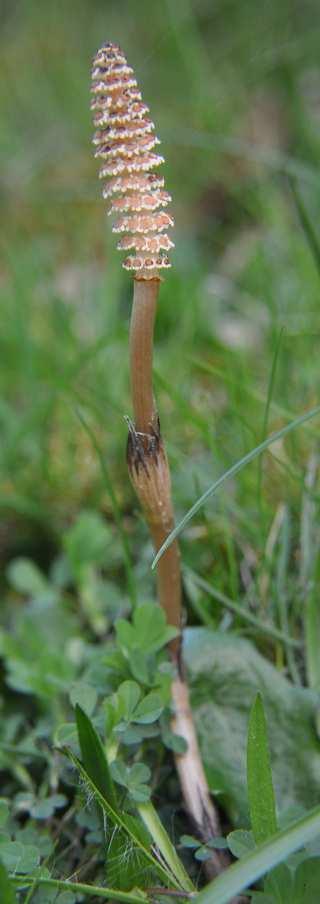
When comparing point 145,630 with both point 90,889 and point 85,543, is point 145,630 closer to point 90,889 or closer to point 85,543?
point 90,889

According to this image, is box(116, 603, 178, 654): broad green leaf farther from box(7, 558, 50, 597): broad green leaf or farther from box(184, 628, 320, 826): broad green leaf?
box(7, 558, 50, 597): broad green leaf

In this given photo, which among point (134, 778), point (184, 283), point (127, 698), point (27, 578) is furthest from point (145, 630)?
point (184, 283)

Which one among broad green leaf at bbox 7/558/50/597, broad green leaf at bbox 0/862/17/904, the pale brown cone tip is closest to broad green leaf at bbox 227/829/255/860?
broad green leaf at bbox 0/862/17/904

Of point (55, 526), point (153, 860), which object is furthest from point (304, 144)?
point (153, 860)

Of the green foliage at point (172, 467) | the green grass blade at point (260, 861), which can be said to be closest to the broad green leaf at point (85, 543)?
the green foliage at point (172, 467)

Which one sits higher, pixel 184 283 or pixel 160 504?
pixel 184 283

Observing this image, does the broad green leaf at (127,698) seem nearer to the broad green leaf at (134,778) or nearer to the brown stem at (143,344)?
the broad green leaf at (134,778)
